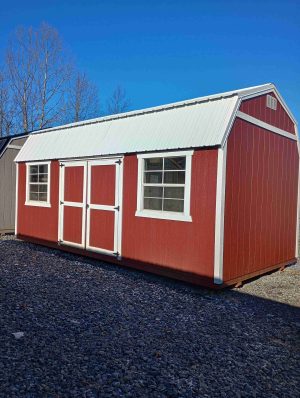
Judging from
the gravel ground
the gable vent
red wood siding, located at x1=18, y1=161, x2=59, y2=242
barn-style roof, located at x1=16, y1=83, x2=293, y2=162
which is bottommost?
the gravel ground

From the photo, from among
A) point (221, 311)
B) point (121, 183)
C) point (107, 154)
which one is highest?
point (107, 154)

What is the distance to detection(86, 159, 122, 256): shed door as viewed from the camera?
7277 mm

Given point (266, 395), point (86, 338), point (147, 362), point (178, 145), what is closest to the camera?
point (266, 395)

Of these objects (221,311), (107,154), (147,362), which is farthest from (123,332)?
(107,154)

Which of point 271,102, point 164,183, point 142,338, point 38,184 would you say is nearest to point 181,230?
point 164,183

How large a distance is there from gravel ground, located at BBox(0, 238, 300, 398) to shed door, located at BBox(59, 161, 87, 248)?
76.9 inches

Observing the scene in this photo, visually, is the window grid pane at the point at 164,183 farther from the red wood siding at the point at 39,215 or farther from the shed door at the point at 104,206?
the red wood siding at the point at 39,215

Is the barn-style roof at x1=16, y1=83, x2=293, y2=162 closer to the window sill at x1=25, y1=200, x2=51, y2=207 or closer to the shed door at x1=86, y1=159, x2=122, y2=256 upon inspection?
the shed door at x1=86, y1=159, x2=122, y2=256

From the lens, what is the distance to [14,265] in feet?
23.0

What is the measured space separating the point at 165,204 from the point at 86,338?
3.25 meters

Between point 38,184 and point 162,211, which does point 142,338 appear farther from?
point 38,184

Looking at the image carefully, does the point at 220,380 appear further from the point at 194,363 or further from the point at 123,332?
the point at 123,332

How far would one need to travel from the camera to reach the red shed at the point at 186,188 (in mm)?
5691

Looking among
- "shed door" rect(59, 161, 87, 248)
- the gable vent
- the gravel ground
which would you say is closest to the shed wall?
the gravel ground
